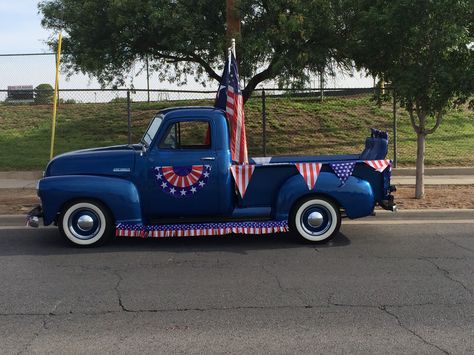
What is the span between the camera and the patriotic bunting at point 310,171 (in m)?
7.11

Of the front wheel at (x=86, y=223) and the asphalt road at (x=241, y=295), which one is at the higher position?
the front wheel at (x=86, y=223)

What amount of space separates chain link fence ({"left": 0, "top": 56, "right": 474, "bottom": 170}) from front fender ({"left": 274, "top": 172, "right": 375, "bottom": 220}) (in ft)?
22.7

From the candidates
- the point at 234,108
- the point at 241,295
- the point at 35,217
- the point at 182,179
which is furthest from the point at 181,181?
the point at 241,295

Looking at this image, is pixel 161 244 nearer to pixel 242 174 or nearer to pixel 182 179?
pixel 182 179

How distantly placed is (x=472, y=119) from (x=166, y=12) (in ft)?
39.5

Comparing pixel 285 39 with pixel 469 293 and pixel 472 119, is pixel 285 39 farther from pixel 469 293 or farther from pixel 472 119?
pixel 472 119

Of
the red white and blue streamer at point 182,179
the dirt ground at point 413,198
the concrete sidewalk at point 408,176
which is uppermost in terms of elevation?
the red white and blue streamer at point 182,179

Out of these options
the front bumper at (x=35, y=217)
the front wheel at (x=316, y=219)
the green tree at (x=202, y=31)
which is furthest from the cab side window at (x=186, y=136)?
the green tree at (x=202, y=31)

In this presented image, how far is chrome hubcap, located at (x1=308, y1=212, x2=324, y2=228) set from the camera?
721cm

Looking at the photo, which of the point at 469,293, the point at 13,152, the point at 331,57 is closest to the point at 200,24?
the point at 331,57

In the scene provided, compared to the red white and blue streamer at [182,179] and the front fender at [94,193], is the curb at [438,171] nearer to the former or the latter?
the red white and blue streamer at [182,179]

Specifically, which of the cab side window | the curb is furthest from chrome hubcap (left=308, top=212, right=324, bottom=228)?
the curb

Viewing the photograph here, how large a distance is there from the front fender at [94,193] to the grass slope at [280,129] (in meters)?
7.33

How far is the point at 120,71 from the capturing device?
15000 millimetres
